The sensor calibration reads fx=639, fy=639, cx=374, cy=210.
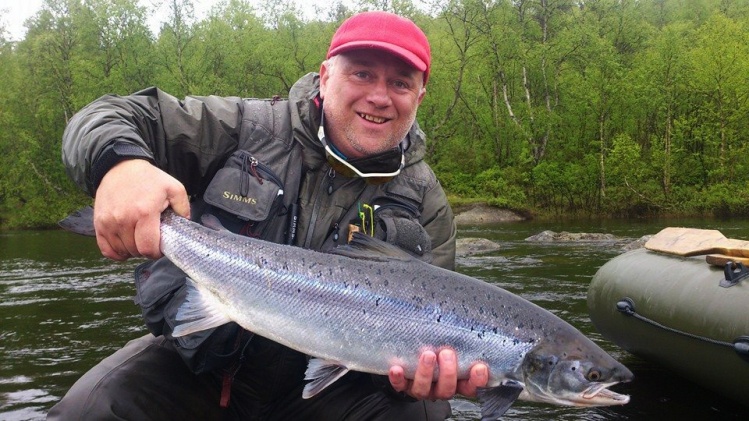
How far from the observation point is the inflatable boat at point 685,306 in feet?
15.6

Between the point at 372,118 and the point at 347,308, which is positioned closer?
the point at 347,308

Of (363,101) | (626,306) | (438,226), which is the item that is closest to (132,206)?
(363,101)

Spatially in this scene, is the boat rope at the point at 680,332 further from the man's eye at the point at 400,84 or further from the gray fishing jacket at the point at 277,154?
the man's eye at the point at 400,84

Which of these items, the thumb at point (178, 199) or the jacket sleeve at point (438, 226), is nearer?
the thumb at point (178, 199)

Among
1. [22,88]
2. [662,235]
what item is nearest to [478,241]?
[662,235]

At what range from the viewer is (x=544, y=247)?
57.9ft

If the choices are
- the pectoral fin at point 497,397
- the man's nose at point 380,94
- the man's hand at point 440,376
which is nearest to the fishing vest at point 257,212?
the man's nose at point 380,94

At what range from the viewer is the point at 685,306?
523cm

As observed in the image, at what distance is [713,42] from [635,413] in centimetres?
3771

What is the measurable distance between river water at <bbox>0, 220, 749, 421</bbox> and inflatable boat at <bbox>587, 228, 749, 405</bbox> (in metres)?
0.44

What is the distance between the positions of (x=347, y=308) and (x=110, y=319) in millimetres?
7324

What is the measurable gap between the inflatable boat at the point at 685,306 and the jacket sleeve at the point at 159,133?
12.5 ft

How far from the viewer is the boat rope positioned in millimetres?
4500

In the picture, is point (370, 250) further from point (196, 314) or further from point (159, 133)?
point (159, 133)
